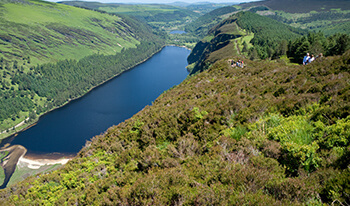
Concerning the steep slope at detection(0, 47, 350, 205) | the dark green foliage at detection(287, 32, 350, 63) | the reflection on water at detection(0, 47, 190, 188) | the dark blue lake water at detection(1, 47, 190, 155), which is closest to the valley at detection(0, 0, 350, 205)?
the steep slope at detection(0, 47, 350, 205)

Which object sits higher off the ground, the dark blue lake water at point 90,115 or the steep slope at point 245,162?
the steep slope at point 245,162

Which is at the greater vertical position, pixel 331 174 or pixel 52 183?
pixel 331 174

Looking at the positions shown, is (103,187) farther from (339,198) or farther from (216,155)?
(339,198)

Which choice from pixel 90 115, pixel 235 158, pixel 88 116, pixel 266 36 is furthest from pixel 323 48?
pixel 88 116

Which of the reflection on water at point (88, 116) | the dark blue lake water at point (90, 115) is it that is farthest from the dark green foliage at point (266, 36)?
the dark blue lake water at point (90, 115)

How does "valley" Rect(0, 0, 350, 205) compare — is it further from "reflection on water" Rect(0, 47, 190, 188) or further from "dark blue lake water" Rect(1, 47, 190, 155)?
"dark blue lake water" Rect(1, 47, 190, 155)

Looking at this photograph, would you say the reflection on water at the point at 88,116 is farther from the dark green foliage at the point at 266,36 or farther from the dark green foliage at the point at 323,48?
the dark green foliage at the point at 323,48

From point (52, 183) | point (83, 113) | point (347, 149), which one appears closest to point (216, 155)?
point (347, 149)

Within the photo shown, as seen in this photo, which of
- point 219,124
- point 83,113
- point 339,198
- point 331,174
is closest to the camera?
point 339,198

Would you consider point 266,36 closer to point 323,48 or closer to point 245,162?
point 323,48
